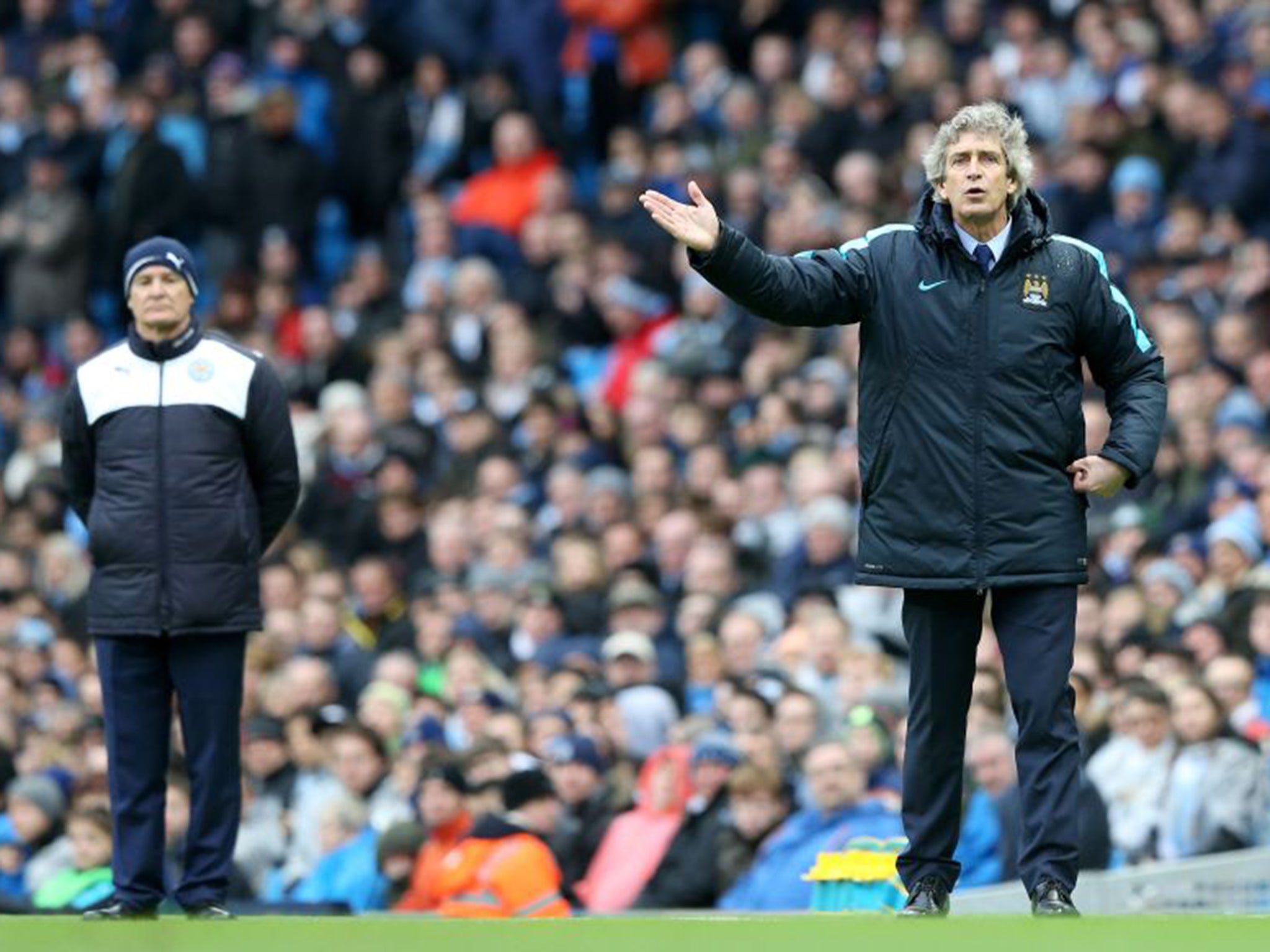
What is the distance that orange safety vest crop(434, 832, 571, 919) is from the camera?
11867mm

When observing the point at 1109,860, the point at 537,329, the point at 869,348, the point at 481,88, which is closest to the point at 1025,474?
the point at 869,348

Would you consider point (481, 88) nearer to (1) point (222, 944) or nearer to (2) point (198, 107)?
(2) point (198, 107)

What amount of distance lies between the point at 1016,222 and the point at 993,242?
0.27 feet

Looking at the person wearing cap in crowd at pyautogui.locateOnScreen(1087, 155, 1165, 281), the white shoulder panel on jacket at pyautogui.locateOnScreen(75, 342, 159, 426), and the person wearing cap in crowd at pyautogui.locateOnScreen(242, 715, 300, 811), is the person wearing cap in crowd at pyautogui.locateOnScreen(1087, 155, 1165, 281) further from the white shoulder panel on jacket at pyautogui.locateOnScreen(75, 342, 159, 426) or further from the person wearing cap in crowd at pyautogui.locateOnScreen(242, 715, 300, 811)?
the white shoulder panel on jacket at pyautogui.locateOnScreen(75, 342, 159, 426)

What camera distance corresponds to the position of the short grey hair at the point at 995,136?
863 cm

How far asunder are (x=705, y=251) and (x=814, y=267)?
36 centimetres

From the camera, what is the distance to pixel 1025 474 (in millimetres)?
8586

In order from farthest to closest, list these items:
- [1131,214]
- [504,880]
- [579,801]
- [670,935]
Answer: [1131,214]
[579,801]
[504,880]
[670,935]

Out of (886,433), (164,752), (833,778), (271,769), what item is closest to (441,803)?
(271,769)

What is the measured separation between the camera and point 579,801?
13578 mm

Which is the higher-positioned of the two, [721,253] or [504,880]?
[721,253]

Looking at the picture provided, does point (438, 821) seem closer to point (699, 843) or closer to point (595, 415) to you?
point (699, 843)

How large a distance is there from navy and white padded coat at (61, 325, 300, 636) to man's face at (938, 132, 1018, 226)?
2.26m

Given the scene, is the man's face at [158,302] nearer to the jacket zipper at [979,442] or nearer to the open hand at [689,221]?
the open hand at [689,221]
